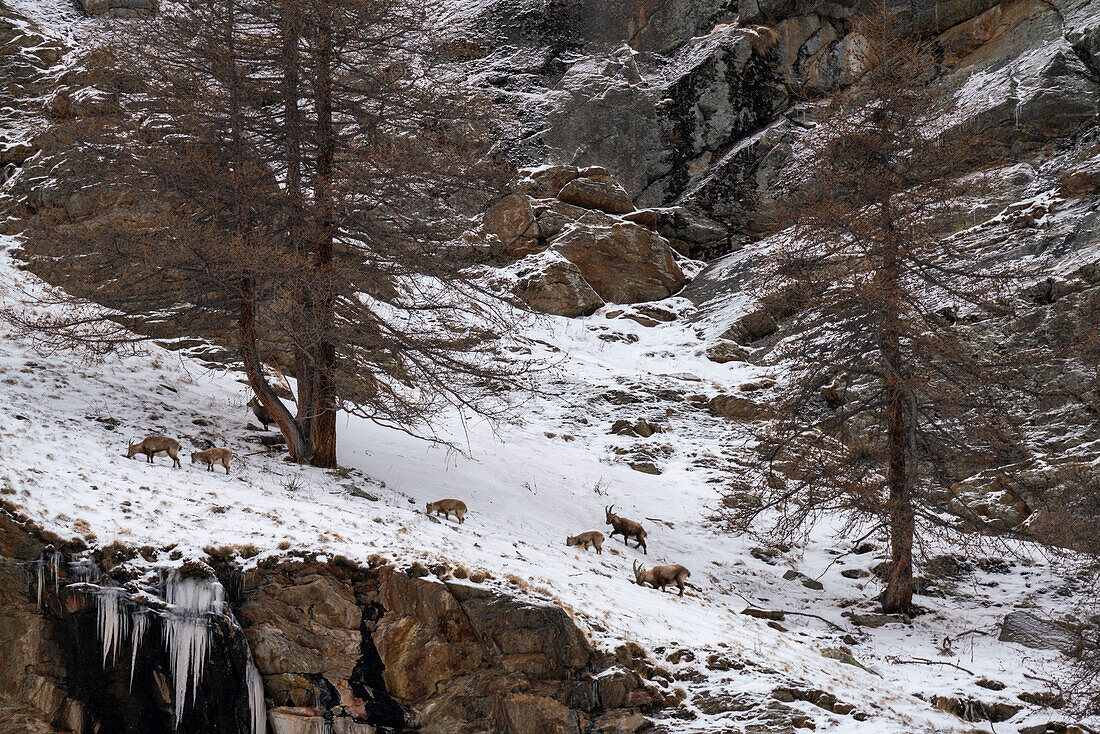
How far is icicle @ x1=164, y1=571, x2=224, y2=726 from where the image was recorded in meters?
7.47

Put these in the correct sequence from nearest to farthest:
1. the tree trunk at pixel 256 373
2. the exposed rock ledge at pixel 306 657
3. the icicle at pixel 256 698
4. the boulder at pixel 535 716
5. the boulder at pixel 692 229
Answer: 1. the exposed rock ledge at pixel 306 657
2. the icicle at pixel 256 698
3. the boulder at pixel 535 716
4. the tree trunk at pixel 256 373
5. the boulder at pixel 692 229

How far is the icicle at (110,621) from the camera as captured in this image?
738 cm

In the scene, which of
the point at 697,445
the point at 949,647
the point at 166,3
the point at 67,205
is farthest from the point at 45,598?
the point at 67,205

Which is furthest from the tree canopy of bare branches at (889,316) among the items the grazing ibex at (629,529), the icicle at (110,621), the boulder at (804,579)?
the icicle at (110,621)

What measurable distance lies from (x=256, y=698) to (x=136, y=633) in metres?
1.28

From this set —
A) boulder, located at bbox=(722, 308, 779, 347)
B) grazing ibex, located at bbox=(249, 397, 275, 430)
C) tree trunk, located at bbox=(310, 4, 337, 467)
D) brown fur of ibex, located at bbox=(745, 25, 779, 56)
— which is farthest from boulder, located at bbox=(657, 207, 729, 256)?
grazing ibex, located at bbox=(249, 397, 275, 430)

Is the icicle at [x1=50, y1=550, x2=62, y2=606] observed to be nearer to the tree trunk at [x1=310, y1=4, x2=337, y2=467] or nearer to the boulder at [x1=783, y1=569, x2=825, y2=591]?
the tree trunk at [x1=310, y1=4, x2=337, y2=467]

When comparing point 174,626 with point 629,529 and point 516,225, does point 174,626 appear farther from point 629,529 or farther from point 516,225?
point 516,225

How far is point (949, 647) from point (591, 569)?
4.63m

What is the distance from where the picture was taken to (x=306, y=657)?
26.2 ft

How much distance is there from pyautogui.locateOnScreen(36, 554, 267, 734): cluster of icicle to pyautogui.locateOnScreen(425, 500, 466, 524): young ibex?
11.6 feet

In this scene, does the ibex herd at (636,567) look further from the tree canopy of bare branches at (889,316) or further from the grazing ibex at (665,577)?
the tree canopy of bare branches at (889,316)

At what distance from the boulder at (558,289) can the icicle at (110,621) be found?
660 inches

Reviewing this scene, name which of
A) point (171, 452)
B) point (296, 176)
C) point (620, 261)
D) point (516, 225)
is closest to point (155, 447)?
point (171, 452)
